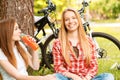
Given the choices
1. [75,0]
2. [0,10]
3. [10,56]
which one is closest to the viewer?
[10,56]

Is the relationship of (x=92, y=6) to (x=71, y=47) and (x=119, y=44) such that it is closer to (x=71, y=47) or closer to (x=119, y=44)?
(x=119, y=44)

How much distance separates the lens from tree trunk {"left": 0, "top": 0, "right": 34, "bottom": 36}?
543 centimetres

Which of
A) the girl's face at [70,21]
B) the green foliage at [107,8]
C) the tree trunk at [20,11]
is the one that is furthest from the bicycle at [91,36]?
the green foliage at [107,8]

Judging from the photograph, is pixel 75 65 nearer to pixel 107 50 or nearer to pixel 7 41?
pixel 7 41

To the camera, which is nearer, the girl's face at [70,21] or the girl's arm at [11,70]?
the girl's arm at [11,70]

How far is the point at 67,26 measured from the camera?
14.7 feet

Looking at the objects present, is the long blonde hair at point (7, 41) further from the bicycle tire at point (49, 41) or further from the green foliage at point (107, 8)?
the green foliage at point (107, 8)

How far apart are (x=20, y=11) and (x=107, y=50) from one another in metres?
1.98

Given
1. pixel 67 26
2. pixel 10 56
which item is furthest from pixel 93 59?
pixel 10 56

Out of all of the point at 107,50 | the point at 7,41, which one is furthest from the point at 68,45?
the point at 107,50

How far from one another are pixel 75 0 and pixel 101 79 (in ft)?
72.4

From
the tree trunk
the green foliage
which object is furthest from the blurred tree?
the green foliage

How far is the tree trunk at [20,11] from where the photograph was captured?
543 centimetres

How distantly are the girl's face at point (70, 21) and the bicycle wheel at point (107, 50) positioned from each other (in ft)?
6.00
